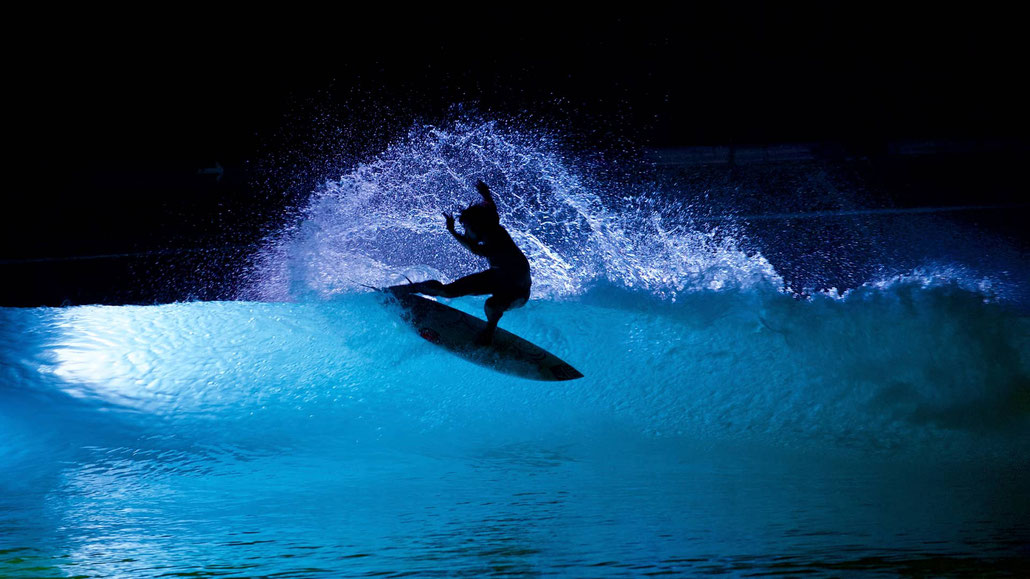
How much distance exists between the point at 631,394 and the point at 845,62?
5.97m

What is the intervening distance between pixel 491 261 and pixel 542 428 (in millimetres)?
825

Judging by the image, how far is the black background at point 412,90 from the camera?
7387mm

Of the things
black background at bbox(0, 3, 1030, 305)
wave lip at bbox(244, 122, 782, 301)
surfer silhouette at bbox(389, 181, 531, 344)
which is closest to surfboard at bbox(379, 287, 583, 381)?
surfer silhouette at bbox(389, 181, 531, 344)

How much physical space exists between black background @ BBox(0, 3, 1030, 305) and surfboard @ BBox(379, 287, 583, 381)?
4428mm

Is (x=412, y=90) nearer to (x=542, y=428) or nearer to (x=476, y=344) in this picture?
(x=476, y=344)

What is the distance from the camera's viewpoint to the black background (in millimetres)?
7387

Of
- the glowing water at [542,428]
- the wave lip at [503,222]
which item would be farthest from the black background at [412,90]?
the glowing water at [542,428]

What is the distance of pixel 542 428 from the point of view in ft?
11.0

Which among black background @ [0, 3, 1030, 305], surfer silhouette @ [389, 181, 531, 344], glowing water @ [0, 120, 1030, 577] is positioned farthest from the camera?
black background @ [0, 3, 1030, 305]

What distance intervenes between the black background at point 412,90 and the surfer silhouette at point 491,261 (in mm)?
4687

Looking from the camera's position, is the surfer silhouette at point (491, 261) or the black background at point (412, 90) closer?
the surfer silhouette at point (491, 261)

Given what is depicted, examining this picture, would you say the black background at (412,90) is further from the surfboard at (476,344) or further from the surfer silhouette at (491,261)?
the surfer silhouette at (491,261)

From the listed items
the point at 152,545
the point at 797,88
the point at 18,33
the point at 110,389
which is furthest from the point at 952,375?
the point at 18,33

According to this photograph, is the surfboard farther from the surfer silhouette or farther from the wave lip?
the wave lip
